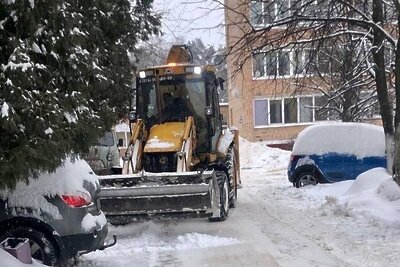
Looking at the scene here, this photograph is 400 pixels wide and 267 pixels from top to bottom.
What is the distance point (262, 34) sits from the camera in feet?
41.9

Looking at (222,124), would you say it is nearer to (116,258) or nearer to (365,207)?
(365,207)

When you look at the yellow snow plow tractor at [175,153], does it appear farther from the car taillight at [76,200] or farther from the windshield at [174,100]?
the car taillight at [76,200]

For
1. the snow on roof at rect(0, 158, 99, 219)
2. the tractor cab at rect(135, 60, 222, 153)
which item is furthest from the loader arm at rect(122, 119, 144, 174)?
the snow on roof at rect(0, 158, 99, 219)

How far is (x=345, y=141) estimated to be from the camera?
16.5 m

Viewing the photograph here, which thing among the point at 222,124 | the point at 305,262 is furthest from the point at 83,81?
the point at 222,124

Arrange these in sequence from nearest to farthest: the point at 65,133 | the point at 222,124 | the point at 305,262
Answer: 1. the point at 65,133
2. the point at 305,262
3. the point at 222,124

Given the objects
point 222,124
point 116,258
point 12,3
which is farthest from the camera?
point 222,124

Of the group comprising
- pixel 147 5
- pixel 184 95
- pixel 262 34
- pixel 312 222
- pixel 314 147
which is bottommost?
pixel 312 222

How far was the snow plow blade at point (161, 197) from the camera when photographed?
1038 cm

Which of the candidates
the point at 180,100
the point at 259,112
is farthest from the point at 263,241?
the point at 259,112

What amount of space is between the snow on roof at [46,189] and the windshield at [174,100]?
16.8 ft

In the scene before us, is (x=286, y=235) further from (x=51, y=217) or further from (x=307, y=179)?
(x=307, y=179)

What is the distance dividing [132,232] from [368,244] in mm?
4280

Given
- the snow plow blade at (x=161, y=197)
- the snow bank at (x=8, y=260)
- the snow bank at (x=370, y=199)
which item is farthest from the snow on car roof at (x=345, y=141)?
the snow bank at (x=8, y=260)
